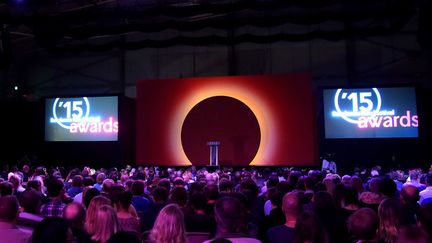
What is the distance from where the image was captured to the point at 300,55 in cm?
1758

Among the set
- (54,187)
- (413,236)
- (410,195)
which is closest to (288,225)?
(413,236)

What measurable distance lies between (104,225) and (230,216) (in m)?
0.87

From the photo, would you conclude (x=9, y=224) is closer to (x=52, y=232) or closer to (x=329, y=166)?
(x=52, y=232)

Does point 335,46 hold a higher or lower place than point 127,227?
higher

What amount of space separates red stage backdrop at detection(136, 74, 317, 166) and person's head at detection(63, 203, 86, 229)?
12484 mm

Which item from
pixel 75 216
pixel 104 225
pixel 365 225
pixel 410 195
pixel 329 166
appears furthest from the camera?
pixel 329 166

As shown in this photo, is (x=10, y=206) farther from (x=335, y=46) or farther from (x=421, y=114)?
(x=335, y=46)

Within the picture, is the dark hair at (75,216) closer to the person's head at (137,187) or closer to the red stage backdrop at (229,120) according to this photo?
the person's head at (137,187)

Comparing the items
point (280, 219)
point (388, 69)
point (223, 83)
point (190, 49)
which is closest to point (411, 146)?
point (388, 69)

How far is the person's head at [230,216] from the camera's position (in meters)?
3.13

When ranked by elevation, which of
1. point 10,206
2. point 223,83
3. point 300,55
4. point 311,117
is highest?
point 300,55

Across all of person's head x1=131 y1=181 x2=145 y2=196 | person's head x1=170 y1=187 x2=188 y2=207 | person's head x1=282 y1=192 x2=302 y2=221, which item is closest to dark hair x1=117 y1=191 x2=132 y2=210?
person's head x1=170 y1=187 x2=188 y2=207

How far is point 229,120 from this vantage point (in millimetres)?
16359

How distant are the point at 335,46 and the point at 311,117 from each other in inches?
135
